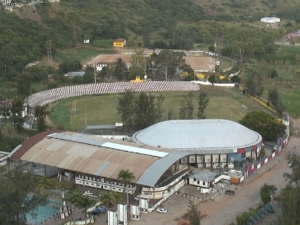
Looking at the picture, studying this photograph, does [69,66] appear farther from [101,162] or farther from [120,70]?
[101,162]

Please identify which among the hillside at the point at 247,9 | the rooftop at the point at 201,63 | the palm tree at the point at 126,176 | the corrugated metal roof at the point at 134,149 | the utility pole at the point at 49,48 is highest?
the hillside at the point at 247,9

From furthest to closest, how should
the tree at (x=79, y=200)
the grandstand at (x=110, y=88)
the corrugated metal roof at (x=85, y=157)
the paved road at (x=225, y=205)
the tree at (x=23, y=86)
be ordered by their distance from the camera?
the grandstand at (x=110, y=88)
the tree at (x=23, y=86)
the corrugated metal roof at (x=85, y=157)
the paved road at (x=225, y=205)
the tree at (x=79, y=200)

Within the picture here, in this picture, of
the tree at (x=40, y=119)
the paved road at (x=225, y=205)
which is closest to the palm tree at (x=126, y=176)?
the paved road at (x=225, y=205)

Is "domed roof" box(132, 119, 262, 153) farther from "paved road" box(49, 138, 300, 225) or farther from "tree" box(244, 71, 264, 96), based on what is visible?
"tree" box(244, 71, 264, 96)

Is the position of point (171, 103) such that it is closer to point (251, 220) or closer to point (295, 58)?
point (251, 220)

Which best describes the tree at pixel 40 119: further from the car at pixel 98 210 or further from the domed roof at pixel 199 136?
the car at pixel 98 210

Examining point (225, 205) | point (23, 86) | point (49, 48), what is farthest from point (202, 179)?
point (49, 48)

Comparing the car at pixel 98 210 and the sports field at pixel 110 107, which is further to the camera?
the sports field at pixel 110 107

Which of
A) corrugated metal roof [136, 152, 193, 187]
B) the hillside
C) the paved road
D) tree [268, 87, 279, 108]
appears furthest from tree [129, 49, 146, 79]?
the hillside
